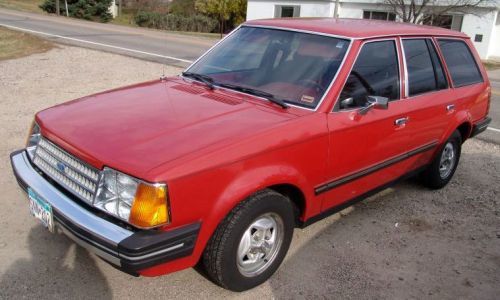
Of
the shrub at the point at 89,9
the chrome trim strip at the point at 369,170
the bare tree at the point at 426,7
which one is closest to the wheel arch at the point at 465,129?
the chrome trim strip at the point at 369,170

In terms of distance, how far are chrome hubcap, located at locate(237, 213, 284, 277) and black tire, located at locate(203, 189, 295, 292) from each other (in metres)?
0.04

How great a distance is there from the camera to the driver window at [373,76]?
3562 mm

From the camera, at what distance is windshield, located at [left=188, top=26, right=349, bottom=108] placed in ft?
11.5

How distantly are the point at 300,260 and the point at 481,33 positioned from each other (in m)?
25.3

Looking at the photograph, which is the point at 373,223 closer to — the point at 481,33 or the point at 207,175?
the point at 207,175

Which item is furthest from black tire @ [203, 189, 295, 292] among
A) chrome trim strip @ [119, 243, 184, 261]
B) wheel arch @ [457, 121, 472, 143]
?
wheel arch @ [457, 121, 472, 143]

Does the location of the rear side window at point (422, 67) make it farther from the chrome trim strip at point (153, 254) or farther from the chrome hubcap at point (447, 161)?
the chrome trim strip at point (153, 254)

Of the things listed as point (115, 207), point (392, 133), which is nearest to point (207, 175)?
point (115, 207)

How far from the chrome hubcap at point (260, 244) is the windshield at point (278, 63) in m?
0.89

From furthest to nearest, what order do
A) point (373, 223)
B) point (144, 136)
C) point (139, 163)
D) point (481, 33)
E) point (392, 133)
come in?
1. point (481, 33)
2. point (373, 223)
3. point (392, 133)
4. point (144, 136)
5. point (139, 163)

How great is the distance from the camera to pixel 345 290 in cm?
326

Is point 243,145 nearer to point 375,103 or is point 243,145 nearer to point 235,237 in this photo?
point 235,237

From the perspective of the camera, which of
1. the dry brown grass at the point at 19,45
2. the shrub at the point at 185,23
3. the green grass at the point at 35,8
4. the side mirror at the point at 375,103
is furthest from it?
the green grass at the point at 35,8

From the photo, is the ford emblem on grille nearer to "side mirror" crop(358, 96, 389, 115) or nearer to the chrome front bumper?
the chrome front bumper
